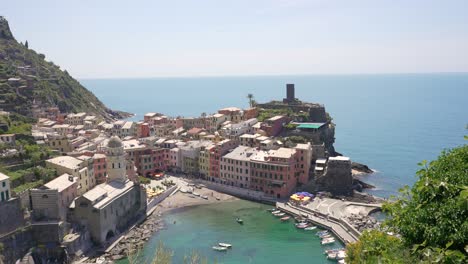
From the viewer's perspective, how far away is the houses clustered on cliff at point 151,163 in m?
40.5

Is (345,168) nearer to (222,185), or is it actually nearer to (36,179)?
(222,185)

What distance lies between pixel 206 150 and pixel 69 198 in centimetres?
2592

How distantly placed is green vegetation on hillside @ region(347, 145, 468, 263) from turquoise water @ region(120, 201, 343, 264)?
79.8 ft

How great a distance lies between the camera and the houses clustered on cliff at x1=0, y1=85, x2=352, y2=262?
4047 centimetres

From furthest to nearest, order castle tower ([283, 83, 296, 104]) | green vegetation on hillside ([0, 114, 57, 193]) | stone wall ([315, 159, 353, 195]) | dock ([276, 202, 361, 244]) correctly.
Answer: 1. castle tower ([283, 83, 296, 104])
2. stone wall ([315, 159, 353, 195])
3. green vegetation on hillside ([0, 114, 57, 193])
4. dock ([276, 202, 361, 244])

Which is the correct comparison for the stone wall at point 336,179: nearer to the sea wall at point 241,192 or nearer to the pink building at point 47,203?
the sea wall at point 241,192

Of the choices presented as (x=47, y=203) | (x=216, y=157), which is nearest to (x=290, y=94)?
(x=216, y=157)

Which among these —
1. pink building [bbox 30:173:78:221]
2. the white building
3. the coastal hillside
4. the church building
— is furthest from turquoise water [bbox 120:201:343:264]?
the coastal hillside

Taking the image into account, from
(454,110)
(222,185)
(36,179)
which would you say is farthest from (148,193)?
(454,110)

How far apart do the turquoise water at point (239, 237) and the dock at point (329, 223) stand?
173 centimetres

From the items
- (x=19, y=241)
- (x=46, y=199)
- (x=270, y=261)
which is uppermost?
(x=46, y=199)

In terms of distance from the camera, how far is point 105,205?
137 feet

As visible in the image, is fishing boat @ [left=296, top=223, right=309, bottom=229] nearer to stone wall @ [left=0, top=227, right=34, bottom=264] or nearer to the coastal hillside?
stone wall @ [left=0, top=227, right=34, bottom=264]

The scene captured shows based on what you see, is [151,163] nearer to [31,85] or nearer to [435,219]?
[31,85]
